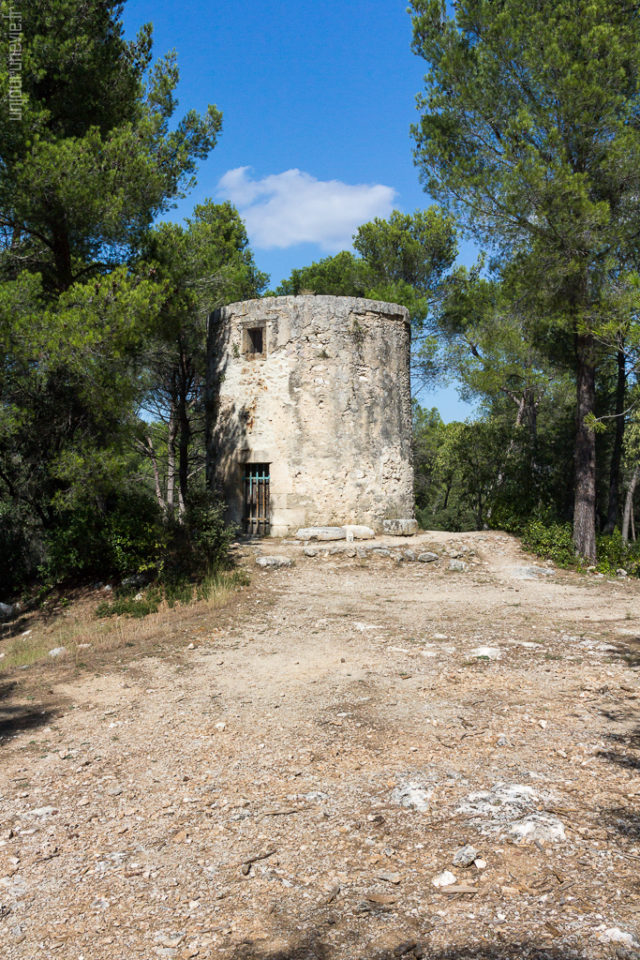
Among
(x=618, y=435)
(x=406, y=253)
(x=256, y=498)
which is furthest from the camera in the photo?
(x=406, y=253)

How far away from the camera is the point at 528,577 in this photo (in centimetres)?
1098

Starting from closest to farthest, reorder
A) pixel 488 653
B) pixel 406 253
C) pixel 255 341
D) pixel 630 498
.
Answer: pixel 488 653, pixel 255 341, pixel 406 253, pixel 630 498

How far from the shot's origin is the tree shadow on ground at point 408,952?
7.27ft

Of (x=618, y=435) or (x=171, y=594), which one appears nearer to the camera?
(x=171, y=594)

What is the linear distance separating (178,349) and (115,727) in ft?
40.5

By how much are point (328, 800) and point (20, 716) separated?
2.97 m

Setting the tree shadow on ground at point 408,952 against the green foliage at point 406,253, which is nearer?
the tree shadow on ground at point 408,952

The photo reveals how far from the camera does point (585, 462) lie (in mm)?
12547

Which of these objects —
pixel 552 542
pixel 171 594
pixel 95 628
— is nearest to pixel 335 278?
pixel 552 542

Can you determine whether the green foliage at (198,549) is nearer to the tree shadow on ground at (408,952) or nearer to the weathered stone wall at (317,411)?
the weathered stone wall at (317,411)

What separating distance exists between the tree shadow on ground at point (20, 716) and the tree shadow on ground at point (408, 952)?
3.16m

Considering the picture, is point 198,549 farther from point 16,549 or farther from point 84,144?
point 84,144

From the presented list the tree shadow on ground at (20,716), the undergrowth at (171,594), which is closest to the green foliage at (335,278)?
the undergrowth at (171,594)

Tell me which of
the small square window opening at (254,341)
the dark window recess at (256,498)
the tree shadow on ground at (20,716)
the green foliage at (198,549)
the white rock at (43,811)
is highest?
the small square window opening at (254,341)
